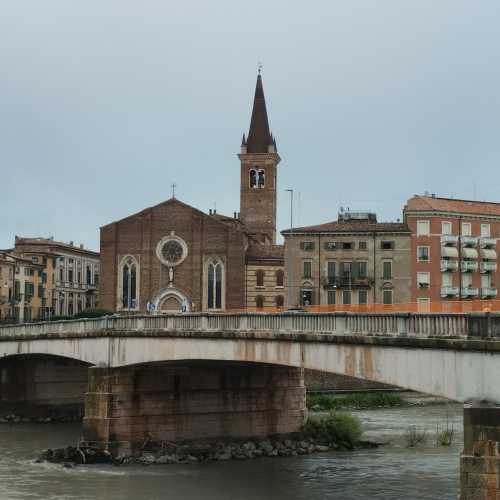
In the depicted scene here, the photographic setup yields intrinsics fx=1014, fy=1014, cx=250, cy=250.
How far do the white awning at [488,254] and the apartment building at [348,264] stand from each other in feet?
19.1

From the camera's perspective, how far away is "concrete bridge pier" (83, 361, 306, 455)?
4431 centimetres

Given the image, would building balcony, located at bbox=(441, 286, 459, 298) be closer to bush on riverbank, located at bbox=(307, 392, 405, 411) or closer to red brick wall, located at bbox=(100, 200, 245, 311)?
bush on riverbank, located at bbox=(307, 392, 405, 411)

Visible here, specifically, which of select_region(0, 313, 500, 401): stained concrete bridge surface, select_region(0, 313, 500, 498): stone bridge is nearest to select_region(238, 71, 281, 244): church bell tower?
select_region(0, 313, 500, 498): stone bridge

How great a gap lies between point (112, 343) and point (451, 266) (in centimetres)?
3706

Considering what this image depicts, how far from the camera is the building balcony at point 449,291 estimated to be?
76.4 metres

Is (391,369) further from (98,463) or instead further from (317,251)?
(317,251)

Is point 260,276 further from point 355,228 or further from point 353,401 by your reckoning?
point 353,401

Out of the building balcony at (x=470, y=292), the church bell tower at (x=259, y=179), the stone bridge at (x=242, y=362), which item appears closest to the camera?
the stone bridge at (x=242, y=362)

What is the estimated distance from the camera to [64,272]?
112m

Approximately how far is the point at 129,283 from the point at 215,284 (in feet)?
26.1

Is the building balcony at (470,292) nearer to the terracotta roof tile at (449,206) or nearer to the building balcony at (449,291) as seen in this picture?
the building balcony at (449,291)

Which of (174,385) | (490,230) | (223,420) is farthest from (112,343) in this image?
(490,230)

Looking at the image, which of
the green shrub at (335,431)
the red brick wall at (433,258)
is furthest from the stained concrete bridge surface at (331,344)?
the red brick wall at (433,258)

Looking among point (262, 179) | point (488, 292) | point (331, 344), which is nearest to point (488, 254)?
point (488, 292)
